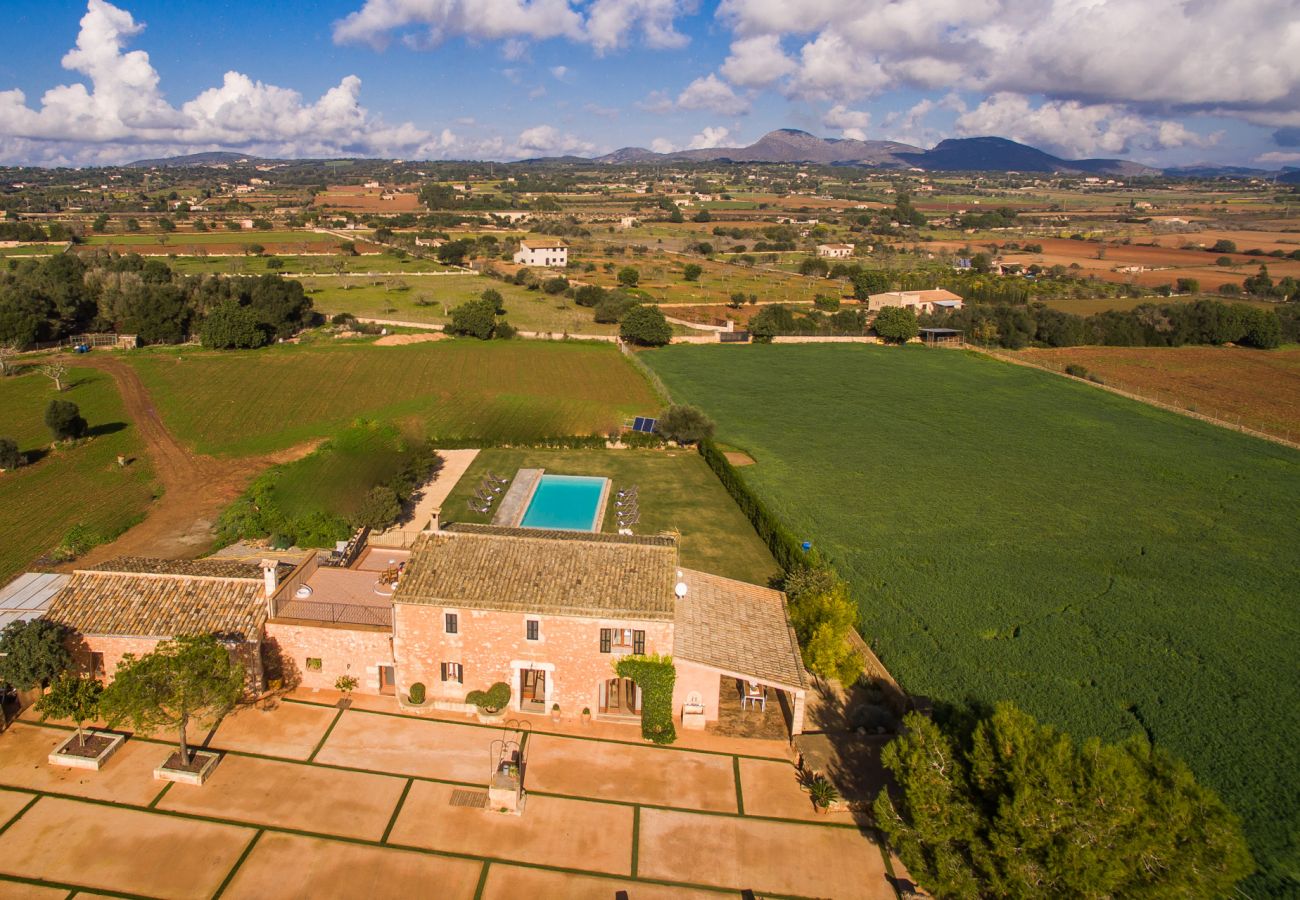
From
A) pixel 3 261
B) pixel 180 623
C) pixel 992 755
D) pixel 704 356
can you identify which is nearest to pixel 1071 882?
pixel 992 755

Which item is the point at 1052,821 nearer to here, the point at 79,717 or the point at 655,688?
the point at 655,688

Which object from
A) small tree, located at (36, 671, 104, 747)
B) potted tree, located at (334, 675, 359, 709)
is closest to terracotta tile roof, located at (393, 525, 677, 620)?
potted tree, located at (334, 675, 359, 709)

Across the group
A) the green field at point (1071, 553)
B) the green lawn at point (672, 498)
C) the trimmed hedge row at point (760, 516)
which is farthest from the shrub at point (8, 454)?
the green field at point (1071, 553)

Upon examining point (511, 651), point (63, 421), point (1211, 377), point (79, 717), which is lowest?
point (1211, 377)

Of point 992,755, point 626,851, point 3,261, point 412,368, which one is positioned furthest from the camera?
point 3,261

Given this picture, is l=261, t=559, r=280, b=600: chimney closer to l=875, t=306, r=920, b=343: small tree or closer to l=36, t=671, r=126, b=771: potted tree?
l=36, t=671, r=126, b=771: potted tree

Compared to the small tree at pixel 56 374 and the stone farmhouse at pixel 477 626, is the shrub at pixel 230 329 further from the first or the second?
the stone farmhouse at pixel 477 626

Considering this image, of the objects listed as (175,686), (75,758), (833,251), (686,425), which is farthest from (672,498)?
(833,251)

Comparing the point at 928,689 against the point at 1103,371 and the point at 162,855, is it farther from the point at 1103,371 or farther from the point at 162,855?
the point at 1103,371
